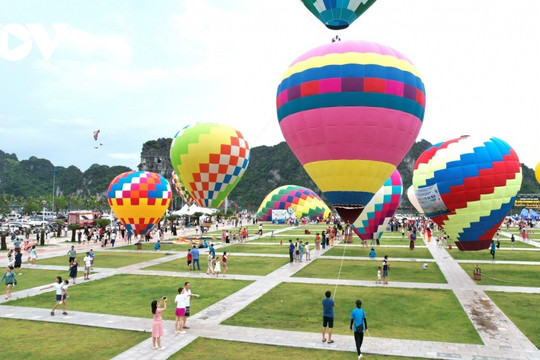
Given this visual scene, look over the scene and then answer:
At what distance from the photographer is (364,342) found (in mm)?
8492

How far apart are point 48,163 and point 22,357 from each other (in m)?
195

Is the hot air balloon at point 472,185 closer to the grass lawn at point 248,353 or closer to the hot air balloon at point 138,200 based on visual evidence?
the grass lawn at point 248,353

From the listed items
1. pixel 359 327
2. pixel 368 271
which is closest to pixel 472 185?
pixel 368 271

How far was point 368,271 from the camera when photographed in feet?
55.8

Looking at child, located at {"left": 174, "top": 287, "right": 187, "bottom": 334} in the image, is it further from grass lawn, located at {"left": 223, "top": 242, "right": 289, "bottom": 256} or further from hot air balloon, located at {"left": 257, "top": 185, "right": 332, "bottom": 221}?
hot air balloon, located at {"left": 257, "top": 185, "right": 332, "bottom": 221}

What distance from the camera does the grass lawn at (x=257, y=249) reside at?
928 inches

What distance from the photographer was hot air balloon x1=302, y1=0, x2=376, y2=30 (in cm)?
1364

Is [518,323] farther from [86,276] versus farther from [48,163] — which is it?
A: [48,163]

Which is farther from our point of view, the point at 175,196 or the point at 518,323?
the point at 175,196

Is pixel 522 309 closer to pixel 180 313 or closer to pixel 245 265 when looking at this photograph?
pixel 180 313

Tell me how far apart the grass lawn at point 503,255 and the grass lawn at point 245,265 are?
9.66 meters

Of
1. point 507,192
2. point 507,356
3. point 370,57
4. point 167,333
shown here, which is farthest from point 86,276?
point 507,192

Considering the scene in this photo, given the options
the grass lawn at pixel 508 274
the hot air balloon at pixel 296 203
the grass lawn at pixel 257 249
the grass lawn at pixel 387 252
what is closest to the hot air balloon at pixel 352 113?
the grass lawn at pixel 508 274

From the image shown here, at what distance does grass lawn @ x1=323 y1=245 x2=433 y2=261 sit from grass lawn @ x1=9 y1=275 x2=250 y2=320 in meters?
9.99
